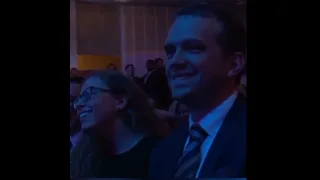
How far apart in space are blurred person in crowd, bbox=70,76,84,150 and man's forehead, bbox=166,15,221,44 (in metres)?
0.58

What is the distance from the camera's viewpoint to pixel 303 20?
3.19 metres

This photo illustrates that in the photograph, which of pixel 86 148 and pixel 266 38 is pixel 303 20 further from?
pixel 86 148

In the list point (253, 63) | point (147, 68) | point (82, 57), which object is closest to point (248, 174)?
point (253, 63)

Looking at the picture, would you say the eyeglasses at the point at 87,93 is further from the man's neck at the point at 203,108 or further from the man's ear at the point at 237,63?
the man's ear at the point at 237,63

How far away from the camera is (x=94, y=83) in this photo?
3277mm

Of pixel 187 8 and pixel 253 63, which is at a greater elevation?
pixel 187 8

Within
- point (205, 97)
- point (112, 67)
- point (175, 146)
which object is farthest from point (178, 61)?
point (175, 146)

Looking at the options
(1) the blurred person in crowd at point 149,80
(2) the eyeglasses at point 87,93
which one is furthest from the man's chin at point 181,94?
(2) the eyeglasses at point 87,93

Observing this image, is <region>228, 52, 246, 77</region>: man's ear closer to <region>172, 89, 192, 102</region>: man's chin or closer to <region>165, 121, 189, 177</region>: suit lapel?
<region>172, 89, 192, 102</region>: man's chin

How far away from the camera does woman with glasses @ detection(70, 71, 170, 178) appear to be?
10.7ft

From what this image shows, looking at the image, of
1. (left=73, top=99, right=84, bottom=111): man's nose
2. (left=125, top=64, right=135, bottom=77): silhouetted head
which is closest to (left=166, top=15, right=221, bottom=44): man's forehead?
(left=125, top=64, right=135, bottom=77): silhouetted head

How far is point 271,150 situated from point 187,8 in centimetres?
91
